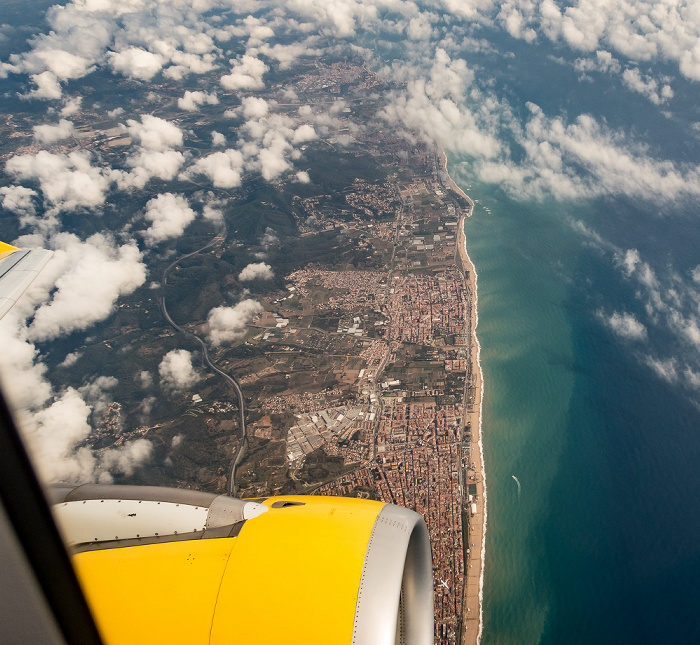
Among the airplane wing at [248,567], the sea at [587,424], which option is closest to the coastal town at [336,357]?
the sea at [587,424]

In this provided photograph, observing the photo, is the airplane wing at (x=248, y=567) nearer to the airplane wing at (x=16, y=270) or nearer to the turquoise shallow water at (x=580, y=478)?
the airplane wing at (x=16, y=270)

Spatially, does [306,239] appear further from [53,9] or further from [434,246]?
[53,9]

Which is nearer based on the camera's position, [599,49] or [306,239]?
[306,239]

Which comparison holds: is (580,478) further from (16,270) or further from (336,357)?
(16,270)

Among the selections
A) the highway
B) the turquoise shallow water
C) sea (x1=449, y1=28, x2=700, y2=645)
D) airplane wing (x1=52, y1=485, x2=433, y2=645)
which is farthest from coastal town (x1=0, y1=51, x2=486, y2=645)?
airplane wing (x1=52, y1=485, x2=433, y2=645)

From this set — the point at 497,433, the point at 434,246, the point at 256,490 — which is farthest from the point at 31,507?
the point at 434,246

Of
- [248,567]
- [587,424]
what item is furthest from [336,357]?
[248,567]
